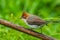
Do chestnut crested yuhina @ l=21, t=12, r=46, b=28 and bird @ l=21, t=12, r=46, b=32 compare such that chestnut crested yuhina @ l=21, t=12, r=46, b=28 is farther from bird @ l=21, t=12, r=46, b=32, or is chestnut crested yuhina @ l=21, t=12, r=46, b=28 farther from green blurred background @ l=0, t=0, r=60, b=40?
green blurred background @ l=0, t=0, r=60, b=40

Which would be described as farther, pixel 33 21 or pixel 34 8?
pixel 34 8

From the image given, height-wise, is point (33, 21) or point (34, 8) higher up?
point (34, 8)

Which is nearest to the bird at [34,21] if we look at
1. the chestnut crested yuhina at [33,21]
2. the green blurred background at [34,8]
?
the chestnut crested yuhina at [33,21]

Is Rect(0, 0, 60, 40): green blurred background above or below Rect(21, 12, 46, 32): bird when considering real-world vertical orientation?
above

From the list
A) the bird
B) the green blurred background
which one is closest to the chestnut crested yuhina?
the bird

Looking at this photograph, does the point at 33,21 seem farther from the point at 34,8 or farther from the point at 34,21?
the point at 34,8

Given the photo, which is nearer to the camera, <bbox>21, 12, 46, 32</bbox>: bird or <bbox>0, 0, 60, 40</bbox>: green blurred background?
<bbox>21, 12, 46, 32</bbox>: bird

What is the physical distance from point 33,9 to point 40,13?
0.61 feet

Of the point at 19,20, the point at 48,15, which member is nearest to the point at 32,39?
the point at 19,20

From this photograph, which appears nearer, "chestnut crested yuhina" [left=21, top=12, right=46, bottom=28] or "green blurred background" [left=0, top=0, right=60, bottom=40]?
"chestnut crested yuhina" [left=21, top=12, right=46, bottom=28]

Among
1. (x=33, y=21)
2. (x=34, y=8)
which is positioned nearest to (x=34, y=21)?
(x=33, y=21)

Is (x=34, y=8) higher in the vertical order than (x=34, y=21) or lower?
higher

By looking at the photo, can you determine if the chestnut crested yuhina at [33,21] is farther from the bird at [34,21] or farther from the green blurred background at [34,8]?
the green blurred background at [34,8]

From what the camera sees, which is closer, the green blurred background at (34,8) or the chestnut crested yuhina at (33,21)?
the chestnut crested yuhina at (33,21)
